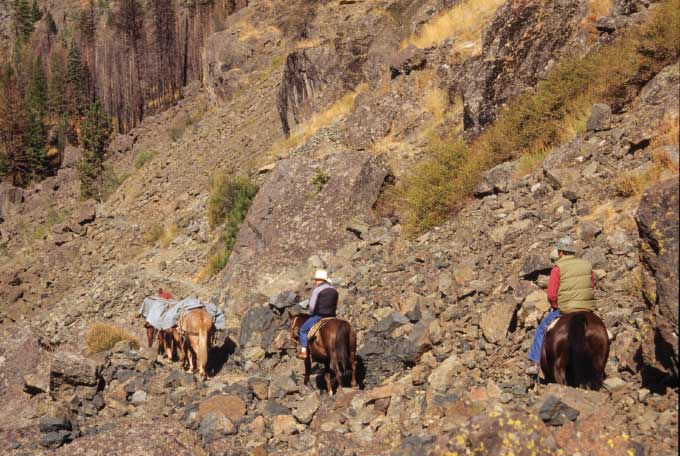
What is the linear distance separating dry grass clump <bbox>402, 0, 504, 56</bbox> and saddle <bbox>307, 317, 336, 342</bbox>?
429 inches

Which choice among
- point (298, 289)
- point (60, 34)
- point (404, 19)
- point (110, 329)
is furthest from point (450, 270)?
point (60, 34)

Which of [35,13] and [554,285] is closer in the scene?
[554,285]

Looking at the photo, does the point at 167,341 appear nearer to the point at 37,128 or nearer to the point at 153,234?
the point at 153,234

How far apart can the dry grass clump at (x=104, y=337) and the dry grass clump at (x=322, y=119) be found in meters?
8.79

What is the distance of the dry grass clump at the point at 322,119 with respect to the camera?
2044 cm

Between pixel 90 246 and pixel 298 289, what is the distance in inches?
628

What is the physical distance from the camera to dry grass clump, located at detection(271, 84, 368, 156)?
20.4 metres

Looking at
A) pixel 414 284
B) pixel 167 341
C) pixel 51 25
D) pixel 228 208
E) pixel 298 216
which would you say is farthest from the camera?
pixel 51 25

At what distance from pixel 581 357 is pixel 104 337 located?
12.4 meters

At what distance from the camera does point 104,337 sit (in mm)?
14781

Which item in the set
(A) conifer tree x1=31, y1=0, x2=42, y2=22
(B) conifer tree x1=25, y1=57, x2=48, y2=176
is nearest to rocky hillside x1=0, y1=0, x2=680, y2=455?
(B) conifer tree x1=25, y1=57, x2=48, y2=176

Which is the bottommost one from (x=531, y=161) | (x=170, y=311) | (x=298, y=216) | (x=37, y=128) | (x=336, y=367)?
(x=37, y=128)

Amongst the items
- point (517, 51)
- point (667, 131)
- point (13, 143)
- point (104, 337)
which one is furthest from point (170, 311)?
point (13, 143)

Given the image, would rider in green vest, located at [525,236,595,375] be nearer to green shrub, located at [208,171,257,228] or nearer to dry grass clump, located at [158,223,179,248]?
green shrub, located at [208,171,257,228]
